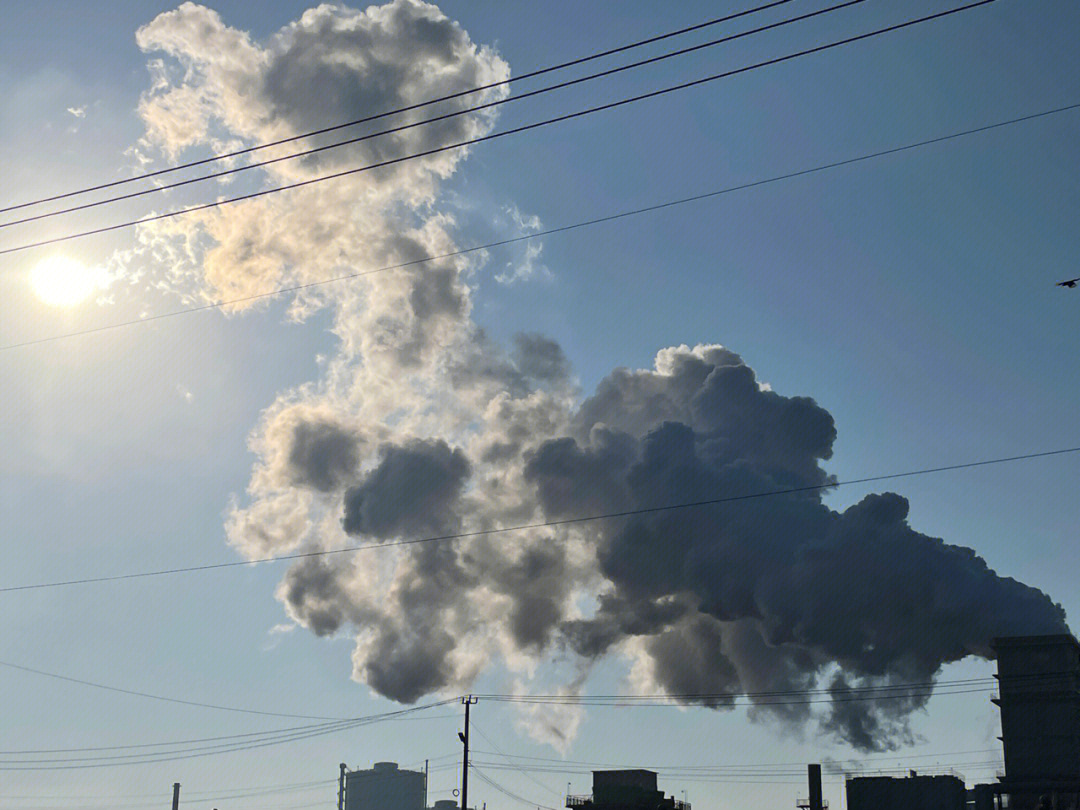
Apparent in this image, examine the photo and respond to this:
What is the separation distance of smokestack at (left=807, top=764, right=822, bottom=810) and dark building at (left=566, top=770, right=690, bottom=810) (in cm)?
873

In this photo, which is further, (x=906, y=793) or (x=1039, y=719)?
(x=1039, y=719)

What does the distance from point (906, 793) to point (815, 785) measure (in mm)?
6293

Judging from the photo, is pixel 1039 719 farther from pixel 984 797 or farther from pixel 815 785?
pixel 815 785

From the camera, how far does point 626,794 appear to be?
250 ft

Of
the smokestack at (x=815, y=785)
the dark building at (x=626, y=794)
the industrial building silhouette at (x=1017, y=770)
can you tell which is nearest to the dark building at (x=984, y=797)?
the industrial building silhouette at (x=1017, y=770)

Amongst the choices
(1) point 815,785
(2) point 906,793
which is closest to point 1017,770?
(2) point 906,793

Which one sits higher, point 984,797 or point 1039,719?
point 1039,719

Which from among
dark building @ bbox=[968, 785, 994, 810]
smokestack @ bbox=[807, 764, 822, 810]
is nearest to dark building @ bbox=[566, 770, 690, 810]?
smokestack @ bbox=[807, 764, 822, 810]

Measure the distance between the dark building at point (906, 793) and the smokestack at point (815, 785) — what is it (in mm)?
1998

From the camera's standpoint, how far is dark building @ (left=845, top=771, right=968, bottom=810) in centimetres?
7538

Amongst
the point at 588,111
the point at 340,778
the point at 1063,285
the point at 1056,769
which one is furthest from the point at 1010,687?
the point at 340,778

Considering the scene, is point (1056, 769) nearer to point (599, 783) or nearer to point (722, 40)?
point (599, 783)

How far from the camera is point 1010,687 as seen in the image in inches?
3056

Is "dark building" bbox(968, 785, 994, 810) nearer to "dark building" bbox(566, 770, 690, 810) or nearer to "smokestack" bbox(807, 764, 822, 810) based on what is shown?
"smokestack" bbox(807, 764, 822, 810)
